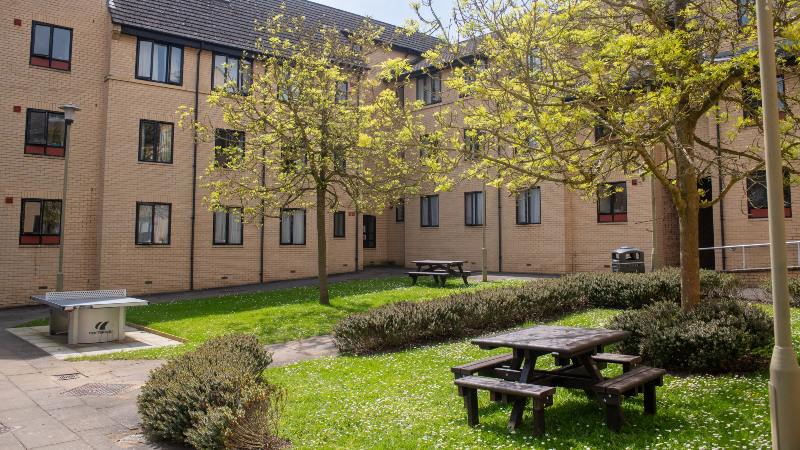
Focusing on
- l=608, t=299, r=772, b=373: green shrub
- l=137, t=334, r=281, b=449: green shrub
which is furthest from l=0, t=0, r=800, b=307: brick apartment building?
l=137, t=334, r=281, b=449: green shrub

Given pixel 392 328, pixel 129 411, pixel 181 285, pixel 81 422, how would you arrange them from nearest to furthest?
1. pixel 81 422
2. pixel 129 411
3. pixel 392 328
4. pixel 181 285

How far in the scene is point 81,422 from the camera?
678 cm

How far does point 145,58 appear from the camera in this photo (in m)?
21.5

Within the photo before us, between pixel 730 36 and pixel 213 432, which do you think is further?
pixel 730 36

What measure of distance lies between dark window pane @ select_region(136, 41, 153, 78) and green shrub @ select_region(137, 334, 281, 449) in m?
17.6

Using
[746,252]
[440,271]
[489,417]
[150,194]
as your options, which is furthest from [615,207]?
[489,417]

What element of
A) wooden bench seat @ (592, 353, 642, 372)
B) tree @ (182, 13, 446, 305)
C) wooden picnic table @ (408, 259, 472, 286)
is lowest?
wooden bench seat @ (592, 353, 642, 372)

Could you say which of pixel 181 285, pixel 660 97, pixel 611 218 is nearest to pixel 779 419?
pixel 660 97

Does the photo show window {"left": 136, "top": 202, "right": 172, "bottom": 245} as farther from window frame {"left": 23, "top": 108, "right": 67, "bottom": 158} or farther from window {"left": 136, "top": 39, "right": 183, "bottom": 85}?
window {"left": 136, "top": 39, "right": 183, "bottom": 85}

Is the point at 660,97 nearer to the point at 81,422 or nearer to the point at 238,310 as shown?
the point at 81,422

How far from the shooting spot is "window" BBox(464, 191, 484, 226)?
26172 millimetres

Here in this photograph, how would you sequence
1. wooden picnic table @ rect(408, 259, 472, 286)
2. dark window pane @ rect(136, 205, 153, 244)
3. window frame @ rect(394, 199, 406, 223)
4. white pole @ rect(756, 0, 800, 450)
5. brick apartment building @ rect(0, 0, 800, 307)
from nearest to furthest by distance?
white pole @ rect(756, 0, 800, 450) → wooden picnic table @ rect(408, 259, 472, 286) → brick apartment building @ rect(0, 0, 800, 307) → dark window pane @ rect(136, 205, 153, 244) → window frame @ rect(394, 199, 406, 223)

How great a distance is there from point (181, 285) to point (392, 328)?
14326 millimetres

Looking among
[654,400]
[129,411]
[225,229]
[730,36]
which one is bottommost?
[129,411]
